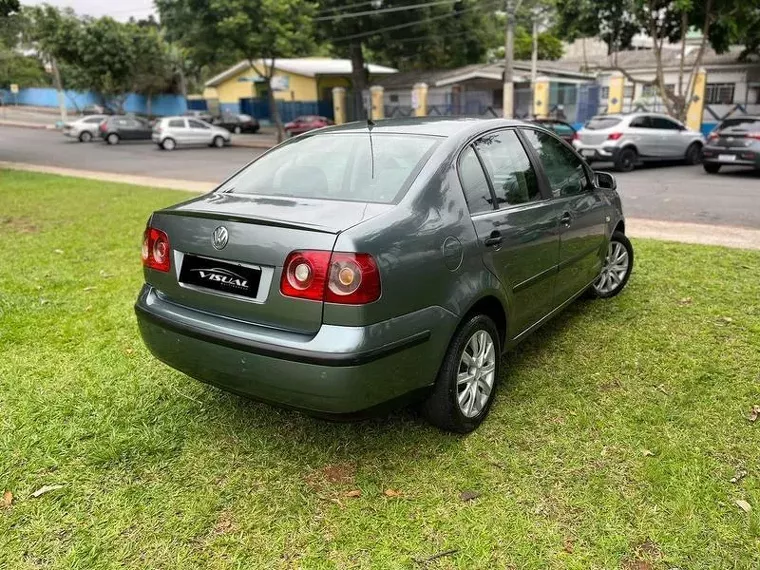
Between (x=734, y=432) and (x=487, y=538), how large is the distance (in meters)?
1.57

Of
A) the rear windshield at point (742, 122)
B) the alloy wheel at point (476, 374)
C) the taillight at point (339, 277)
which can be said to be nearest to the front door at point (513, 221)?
the alloy wheel at point (476, 374)

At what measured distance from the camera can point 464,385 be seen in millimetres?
3273

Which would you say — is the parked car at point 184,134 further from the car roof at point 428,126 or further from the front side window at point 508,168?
the front side window at point 508,168

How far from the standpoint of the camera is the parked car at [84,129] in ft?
104

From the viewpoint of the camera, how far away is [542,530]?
261 cm

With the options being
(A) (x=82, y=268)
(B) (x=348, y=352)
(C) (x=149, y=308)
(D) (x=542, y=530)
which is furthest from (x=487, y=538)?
(A) (x=82, y=268)

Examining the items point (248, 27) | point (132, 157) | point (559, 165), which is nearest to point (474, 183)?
point (559, 165)

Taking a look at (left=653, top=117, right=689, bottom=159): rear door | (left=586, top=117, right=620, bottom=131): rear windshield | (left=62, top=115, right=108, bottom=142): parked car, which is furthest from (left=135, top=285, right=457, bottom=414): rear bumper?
(left=62, top=115, right=108, bottom=142): parked car

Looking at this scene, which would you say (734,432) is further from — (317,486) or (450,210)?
(317,486)

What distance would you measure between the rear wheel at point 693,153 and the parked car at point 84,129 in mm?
26576

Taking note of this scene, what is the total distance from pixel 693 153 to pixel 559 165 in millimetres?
15619

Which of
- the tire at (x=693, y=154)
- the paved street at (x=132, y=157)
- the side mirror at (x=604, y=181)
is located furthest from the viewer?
the paved street at (x=132, y=157)

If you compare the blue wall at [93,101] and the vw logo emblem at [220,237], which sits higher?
the blue wall at [93,101]

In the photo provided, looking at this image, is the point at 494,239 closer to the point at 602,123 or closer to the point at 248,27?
the point at 602,123
